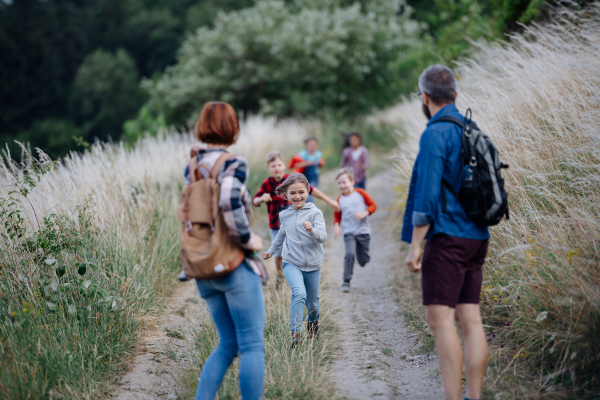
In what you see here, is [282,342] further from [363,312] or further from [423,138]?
[423,138]

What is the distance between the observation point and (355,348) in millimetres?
3984

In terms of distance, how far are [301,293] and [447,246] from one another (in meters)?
1.52

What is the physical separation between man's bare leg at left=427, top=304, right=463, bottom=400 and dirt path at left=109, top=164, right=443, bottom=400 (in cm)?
65

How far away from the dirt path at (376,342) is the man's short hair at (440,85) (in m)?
2.05

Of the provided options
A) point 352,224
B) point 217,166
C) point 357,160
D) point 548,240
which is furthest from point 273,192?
point 357,160

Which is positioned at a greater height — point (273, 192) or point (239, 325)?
point (239, 325)

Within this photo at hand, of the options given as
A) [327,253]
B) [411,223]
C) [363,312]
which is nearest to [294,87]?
[327,253]

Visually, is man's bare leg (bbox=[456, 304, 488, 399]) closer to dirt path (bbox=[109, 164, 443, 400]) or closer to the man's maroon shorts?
the man's maroon shorts

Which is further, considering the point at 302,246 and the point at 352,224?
the point at 352,224

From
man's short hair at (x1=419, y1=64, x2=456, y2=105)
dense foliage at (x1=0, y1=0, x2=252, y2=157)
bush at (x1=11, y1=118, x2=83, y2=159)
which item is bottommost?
bush at (x1=11, y1=118, x2=83, y2=159)

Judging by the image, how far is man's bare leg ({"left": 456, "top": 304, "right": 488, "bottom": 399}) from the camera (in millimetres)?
2600

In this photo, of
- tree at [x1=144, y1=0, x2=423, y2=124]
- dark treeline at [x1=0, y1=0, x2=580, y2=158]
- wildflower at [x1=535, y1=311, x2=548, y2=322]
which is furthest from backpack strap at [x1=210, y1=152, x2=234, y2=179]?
dark treeline at [x1=0, y1=0, x2=580, y2=158]

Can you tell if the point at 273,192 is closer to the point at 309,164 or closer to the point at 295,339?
the point at 295,339

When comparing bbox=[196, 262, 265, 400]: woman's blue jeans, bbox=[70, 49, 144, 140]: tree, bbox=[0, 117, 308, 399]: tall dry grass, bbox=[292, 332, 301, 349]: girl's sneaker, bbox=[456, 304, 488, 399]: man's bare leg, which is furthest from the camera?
bbox=[70, 49, 144, 140]: tree
